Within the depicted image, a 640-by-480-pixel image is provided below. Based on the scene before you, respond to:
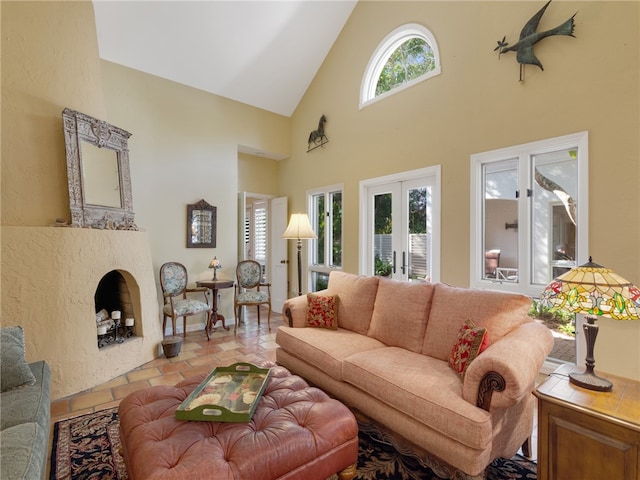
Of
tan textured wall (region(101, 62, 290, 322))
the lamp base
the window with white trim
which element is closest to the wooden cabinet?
the lamp base

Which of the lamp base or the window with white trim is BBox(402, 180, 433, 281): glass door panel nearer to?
the window with white trim

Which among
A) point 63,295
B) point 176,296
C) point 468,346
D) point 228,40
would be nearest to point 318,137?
point 228,40

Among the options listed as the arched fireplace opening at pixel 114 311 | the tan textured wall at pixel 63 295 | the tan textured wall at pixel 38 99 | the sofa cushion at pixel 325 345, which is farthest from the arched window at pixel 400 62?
the arched fireplace opening at pixel 114 311

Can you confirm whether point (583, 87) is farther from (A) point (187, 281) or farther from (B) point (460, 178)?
(A) point (187, 281)

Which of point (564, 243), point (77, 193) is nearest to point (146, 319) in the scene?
point (77, 193)

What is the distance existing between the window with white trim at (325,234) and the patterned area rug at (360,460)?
314cm

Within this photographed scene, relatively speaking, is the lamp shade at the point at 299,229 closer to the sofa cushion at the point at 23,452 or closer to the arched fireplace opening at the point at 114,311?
the arched fireplace opening at the point at 114,311

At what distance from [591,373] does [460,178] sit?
2.31 meters

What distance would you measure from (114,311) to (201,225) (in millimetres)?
1743

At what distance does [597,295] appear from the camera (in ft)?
4.64

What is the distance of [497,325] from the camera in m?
2.02

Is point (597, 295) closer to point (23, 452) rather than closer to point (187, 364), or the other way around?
point (23, 452)

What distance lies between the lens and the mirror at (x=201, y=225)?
468 centimetres

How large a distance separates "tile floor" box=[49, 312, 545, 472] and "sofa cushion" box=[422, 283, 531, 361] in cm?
85
